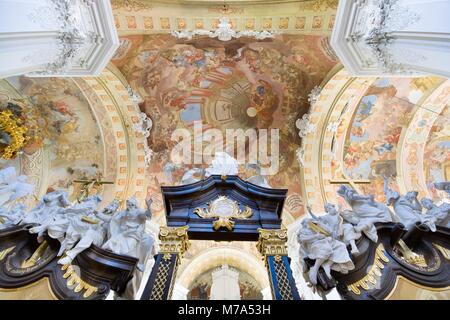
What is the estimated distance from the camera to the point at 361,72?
6820 mm

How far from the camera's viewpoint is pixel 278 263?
521 centimetres

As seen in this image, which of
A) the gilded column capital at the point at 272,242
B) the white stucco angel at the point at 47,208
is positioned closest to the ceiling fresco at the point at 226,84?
the white stucco angel at the point at 47,208

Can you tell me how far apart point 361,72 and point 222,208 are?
409cm

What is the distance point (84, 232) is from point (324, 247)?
371 cm

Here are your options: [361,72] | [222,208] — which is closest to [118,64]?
[222,208]

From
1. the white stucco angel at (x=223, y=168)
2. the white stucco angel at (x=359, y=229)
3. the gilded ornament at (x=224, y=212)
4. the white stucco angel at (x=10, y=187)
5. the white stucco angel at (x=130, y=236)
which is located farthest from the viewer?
the white stucco angel at (x=223, y=168)

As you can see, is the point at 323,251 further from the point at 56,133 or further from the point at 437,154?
the point at 56,133

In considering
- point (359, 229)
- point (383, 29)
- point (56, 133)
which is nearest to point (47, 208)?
point (359, 229)

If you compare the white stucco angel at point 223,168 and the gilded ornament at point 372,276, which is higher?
the white stucco angel at point 223,168

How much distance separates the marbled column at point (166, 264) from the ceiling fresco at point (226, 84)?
673cm

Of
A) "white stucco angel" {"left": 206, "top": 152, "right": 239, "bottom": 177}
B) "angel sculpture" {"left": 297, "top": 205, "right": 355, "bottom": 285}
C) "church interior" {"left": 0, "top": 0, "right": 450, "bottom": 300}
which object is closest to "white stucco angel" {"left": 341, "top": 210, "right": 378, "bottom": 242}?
"church interior" {"left": 0, "top": 0, "right": 450, "bottom": 300}

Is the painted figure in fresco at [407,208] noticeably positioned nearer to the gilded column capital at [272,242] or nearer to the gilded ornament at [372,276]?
the gilded ornament at [372,276]

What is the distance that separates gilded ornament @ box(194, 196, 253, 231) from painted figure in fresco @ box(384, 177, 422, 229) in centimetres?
266

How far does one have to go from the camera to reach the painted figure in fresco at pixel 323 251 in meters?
4.71
